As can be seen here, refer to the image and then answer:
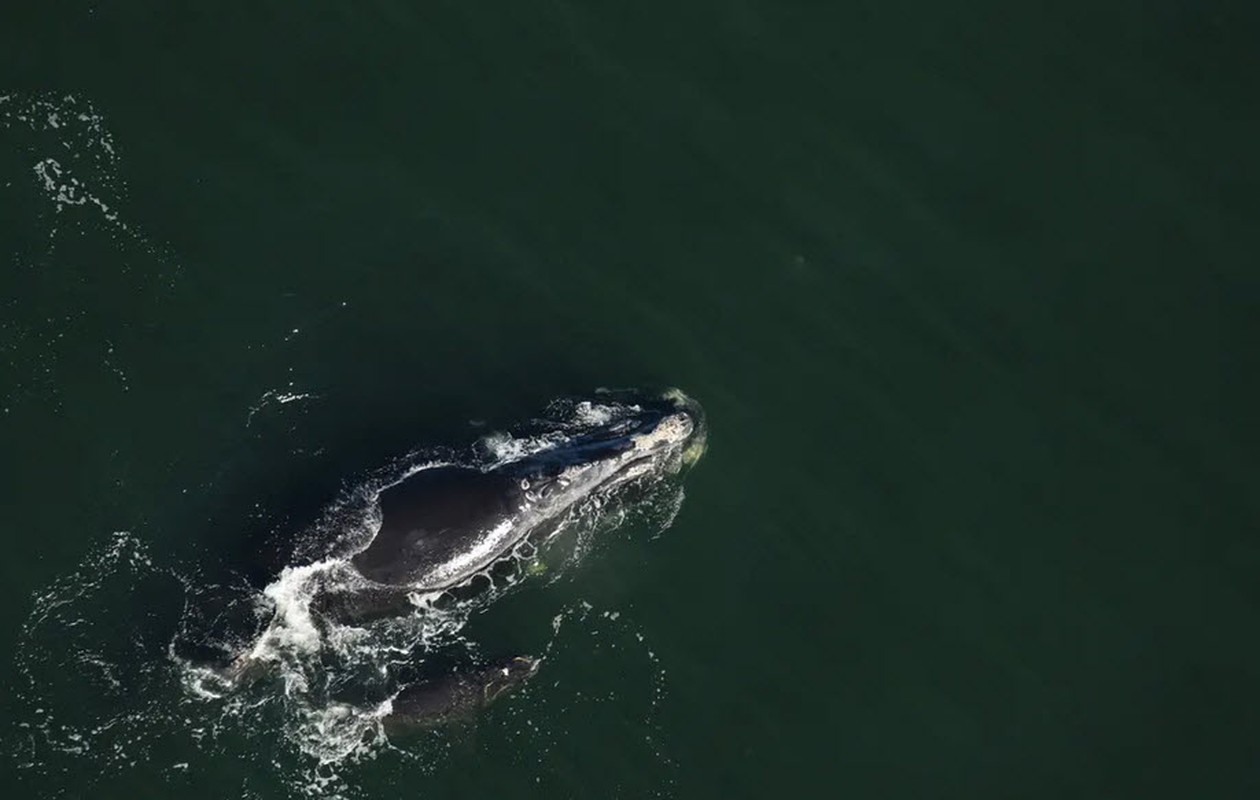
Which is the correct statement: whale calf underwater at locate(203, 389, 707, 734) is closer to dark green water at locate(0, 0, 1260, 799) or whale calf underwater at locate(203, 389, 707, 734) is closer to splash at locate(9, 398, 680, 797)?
splash at locate(9, 398, 680, 797)

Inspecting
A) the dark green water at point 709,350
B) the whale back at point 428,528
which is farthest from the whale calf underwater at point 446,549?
the dark green water at point 709,350

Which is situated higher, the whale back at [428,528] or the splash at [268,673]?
the whale back at [428,528]

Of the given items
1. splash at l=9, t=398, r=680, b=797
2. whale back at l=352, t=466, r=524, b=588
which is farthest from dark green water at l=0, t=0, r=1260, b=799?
whale back at l=352, t=466, r=524, b=588

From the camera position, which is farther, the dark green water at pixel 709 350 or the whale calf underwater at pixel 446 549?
the dark green water at pixel 709 350

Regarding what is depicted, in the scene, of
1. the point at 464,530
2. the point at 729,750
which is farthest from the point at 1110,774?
the point at 464,530

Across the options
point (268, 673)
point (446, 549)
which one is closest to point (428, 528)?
point (446, 549)

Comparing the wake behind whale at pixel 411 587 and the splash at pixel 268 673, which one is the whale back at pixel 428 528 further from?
the splash at pixel 268 673
